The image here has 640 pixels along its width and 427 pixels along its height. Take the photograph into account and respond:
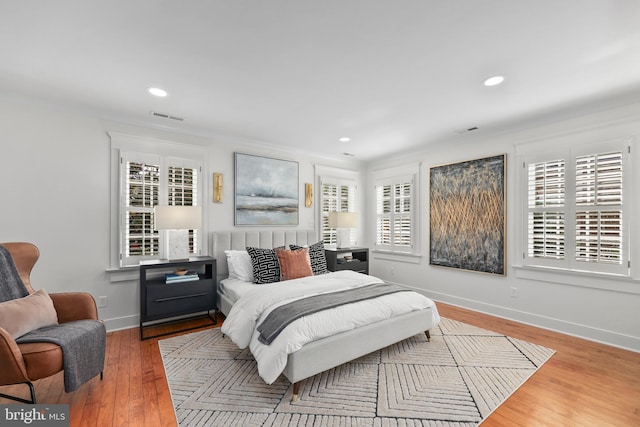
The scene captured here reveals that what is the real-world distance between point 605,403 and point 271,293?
109 inches

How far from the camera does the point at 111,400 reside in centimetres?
215

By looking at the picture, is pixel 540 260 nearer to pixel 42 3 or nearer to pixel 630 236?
pixel 630 236

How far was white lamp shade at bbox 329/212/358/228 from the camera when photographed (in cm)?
506

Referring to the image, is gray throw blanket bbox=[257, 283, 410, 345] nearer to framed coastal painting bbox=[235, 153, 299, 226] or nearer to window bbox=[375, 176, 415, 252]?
framed coastal painting bbox=[235, 153, 299, 226]

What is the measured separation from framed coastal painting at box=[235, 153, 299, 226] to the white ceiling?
1030mm

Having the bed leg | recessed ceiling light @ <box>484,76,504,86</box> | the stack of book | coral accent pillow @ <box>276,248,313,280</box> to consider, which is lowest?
the bed leg

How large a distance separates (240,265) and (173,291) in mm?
836

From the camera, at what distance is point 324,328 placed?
232cm

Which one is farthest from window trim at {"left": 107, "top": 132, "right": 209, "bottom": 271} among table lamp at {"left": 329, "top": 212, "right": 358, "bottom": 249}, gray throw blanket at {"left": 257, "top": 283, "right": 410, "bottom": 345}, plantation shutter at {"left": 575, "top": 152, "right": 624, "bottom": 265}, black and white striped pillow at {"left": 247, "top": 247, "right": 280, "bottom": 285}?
plantation shutter at {"left": 575, "top": 152, "right": 624, "bottom": 265}

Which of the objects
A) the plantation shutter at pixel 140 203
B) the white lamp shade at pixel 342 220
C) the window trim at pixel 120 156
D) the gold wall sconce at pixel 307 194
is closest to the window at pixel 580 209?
the white lamp shade at pixel 342 220

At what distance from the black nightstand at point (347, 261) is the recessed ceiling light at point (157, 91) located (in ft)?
10.4

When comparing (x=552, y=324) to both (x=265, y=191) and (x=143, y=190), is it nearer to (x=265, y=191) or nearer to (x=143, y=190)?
(x=265, y=191)

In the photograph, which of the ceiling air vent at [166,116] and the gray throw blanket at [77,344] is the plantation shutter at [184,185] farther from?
the gray throw blanket at [77,344]

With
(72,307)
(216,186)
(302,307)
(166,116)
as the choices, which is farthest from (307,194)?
(72,307)
